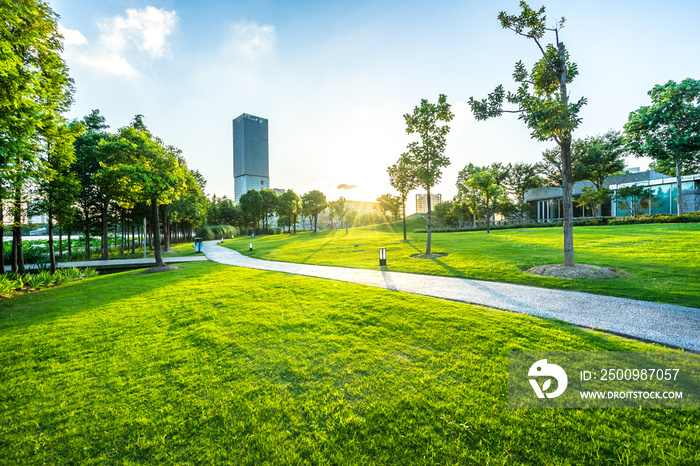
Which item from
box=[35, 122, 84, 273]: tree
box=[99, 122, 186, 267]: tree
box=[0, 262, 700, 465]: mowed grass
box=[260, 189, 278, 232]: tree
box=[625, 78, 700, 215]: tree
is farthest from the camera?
box=[260, 189, 278, 232]: tree

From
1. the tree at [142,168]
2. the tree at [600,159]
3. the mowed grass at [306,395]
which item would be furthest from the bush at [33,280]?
the tree at [600,159]

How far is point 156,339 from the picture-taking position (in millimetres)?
4945

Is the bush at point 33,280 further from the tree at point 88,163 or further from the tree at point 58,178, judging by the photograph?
the tree at point 88,163

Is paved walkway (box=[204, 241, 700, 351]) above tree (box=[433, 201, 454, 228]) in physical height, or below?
below

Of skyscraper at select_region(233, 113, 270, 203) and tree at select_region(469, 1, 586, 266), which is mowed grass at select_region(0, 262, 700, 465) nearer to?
tree at select_region(469, 1, 586, 266)

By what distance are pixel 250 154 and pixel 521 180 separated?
532ft

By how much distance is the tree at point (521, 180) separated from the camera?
5362cm

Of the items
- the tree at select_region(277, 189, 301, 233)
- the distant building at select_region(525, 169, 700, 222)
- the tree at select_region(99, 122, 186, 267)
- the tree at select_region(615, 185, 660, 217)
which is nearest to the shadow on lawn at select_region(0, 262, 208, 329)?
the tree at select_region(99, 122, 186, 267)

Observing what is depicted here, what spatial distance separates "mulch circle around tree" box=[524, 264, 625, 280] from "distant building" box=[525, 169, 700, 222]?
1298 inches

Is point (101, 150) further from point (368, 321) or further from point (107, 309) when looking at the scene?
point (368, 321)

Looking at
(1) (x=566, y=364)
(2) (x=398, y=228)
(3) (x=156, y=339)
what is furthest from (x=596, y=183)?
(3) (x=156, y=339)

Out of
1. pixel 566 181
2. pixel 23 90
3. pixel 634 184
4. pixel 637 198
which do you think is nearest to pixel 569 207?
pixel 566 181

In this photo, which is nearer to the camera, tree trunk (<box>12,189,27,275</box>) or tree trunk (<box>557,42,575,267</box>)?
tree trunk (<box>557,42,575,267</box>)

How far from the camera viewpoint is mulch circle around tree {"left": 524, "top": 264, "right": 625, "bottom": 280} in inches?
320
